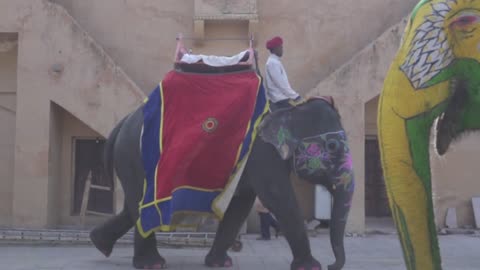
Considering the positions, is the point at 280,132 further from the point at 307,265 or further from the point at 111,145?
the point at 111,145

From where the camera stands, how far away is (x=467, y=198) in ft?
50.9

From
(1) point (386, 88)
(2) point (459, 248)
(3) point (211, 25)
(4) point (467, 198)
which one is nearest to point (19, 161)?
(3) point (211, 25)

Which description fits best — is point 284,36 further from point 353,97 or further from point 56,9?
point 56,9

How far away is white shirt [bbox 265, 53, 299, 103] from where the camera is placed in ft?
28.3

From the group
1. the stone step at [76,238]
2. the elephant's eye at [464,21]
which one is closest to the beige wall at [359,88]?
the stone step at [76,238]

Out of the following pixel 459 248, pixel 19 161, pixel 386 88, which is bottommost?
pixel 459 248

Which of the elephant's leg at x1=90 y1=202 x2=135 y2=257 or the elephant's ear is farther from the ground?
the elephant's ear

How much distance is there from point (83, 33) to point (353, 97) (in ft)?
17.9

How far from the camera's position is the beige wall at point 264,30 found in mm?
15047

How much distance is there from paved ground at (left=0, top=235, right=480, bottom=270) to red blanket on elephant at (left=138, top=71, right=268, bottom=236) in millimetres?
1210

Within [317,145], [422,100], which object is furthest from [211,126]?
[422,100]

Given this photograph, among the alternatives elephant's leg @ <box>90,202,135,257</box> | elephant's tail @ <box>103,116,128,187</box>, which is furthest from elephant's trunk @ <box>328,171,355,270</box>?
elephant's tail @ <box>103,116,128,187</box>

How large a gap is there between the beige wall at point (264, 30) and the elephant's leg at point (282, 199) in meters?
7.04

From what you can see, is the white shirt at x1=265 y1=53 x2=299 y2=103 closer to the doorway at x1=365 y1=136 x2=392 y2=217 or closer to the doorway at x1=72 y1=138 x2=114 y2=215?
the doorway at x1=72 y1=138 x2=114 y2=215
